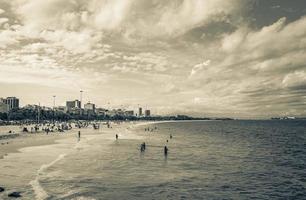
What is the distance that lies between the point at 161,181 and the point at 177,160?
19.6m

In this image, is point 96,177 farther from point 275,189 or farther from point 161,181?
point 275,189

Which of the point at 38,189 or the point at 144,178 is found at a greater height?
the point at 38,189

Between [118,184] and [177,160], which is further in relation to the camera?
[177,160]

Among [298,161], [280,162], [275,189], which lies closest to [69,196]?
[275,189]

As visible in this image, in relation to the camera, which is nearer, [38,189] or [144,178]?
[38,189]

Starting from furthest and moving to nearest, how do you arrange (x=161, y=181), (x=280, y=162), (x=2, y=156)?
(x=280, y=162), (x=2, y=156), (x=161, y=181)

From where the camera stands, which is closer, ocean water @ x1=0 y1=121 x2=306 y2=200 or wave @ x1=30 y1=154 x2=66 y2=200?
wave @ x1=30 y1=154 x2=66 y2=200

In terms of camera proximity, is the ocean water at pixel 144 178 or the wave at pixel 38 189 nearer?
the wave at pixel 38 189

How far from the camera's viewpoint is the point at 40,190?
3014 cm

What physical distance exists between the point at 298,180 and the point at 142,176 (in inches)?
818

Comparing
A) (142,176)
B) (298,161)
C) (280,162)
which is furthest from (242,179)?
(298,161)

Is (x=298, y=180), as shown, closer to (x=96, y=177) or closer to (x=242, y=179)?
(x=242, y=179)

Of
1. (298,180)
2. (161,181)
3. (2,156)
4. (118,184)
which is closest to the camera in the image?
(118,184)

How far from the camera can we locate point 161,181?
124ft
